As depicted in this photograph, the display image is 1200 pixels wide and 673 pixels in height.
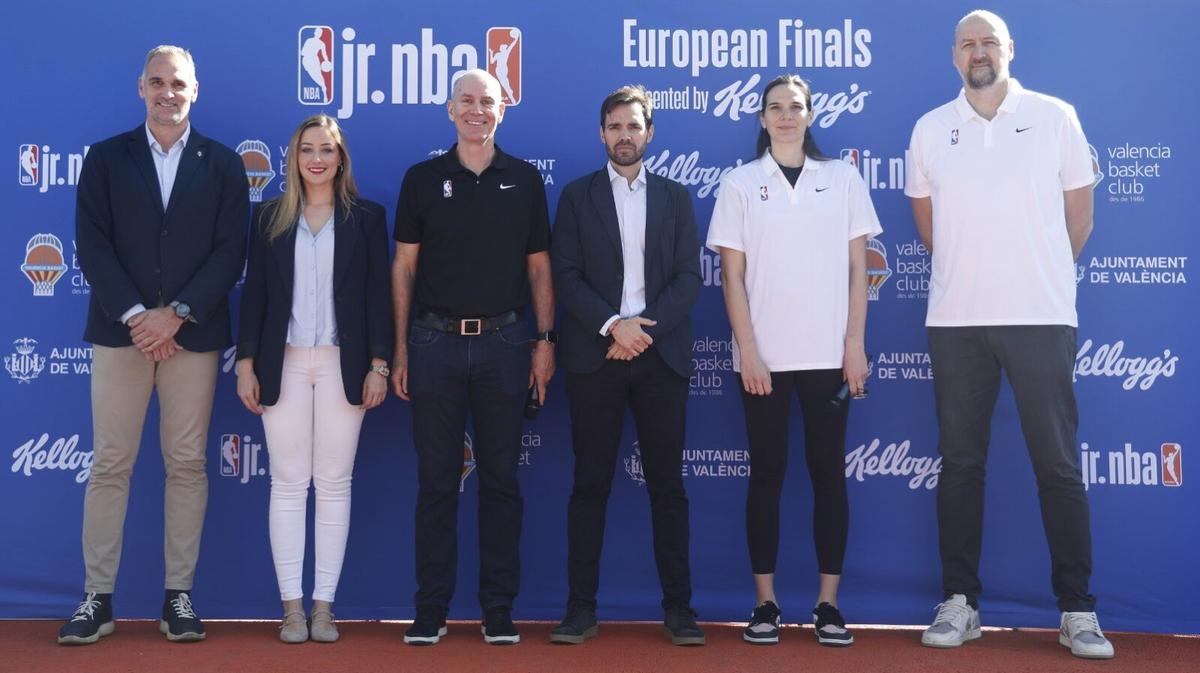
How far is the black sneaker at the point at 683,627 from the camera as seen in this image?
3605 mm

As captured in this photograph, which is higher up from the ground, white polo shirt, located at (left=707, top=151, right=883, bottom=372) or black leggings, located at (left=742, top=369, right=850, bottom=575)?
white polo shirt, located at (left=707, top=151, right=883, bottom=372)

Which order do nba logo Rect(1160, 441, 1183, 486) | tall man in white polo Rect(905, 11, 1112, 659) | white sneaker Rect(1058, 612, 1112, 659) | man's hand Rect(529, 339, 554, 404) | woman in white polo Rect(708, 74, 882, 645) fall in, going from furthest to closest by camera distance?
nba logo Rect(1160, 441, 1183, 486), man's hand Rect(529, 339, 554, 404), woman in white polo Rect(708, 74, 882, 645), tall man in white polo Rect(905, 11, 1112, 659), white sneaker Rect(1058, 612, 1112, 659)

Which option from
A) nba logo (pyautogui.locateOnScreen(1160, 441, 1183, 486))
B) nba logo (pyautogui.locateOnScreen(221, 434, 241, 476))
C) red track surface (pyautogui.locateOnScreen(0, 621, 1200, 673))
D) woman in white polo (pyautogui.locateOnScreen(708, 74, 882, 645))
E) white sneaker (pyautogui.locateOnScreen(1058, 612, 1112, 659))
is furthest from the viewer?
nba logo (pyautogui.locateOnScreen(221, 434, 241, 476))

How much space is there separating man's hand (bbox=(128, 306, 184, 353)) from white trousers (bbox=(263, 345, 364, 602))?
404mm

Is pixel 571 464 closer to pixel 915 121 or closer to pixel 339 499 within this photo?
pixel 339 499

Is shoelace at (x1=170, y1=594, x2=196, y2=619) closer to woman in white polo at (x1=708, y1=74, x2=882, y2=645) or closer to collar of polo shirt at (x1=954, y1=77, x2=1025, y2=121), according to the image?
woman in white polo at (x1=708, y1=74, x2=882, y2=645)

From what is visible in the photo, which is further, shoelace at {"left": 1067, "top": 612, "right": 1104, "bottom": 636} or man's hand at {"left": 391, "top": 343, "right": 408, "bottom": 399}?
man's hand at {"left": 391, "top": 343, "right": 408, "bottom": 399}

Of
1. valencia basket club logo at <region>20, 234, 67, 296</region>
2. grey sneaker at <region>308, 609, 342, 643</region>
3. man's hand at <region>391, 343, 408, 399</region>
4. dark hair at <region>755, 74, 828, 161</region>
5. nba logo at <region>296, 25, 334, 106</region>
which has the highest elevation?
nba logo at <region>296, 25, 334, 106</region>

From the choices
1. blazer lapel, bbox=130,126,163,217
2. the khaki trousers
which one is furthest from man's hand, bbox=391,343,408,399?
blazer lapel, bbox=130,126,163,217

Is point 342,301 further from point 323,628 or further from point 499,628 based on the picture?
point 499,628

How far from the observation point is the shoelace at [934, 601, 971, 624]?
11.9ft

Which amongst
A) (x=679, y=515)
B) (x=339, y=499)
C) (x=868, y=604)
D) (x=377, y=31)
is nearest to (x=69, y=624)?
(x=339, y=499)

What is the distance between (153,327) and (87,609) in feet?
3.36

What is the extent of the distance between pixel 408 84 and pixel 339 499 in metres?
1.72
